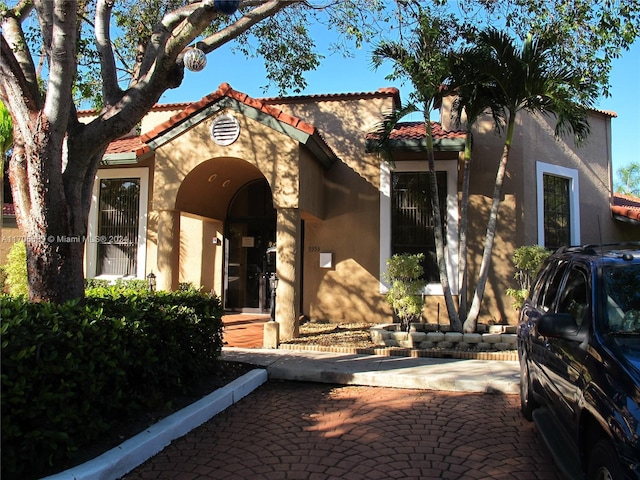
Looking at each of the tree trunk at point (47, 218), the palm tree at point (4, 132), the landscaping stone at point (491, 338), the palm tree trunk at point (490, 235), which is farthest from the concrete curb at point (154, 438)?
the palm tree at point (4, 132)

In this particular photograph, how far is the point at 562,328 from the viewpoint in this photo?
326 cm

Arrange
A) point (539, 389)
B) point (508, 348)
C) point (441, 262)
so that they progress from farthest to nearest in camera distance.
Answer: point (441, 262) → point (508, 348) → point (539, 389)

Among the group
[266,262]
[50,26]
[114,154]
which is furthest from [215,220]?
[50,26]

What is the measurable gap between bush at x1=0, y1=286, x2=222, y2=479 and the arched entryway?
7012 mm

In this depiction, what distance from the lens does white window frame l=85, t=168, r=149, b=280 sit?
476 inches

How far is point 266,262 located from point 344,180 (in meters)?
2.99

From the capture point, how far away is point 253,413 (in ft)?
17.3

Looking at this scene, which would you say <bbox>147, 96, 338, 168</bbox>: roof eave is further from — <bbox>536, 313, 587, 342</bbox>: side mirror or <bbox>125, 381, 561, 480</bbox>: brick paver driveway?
<bbox>536, 313, 587, 342</bbox>: side mirror

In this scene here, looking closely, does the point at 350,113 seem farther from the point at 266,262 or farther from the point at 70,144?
the point at 70,144

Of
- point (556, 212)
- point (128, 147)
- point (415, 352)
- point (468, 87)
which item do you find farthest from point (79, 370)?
point (556, 212)

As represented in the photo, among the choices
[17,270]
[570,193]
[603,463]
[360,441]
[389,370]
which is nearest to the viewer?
[603,463]

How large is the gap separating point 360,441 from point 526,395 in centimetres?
184

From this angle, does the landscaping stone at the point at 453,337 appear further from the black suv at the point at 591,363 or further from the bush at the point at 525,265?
the black suv at the point at 591,363

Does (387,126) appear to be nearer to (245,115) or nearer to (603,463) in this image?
(245,115)
